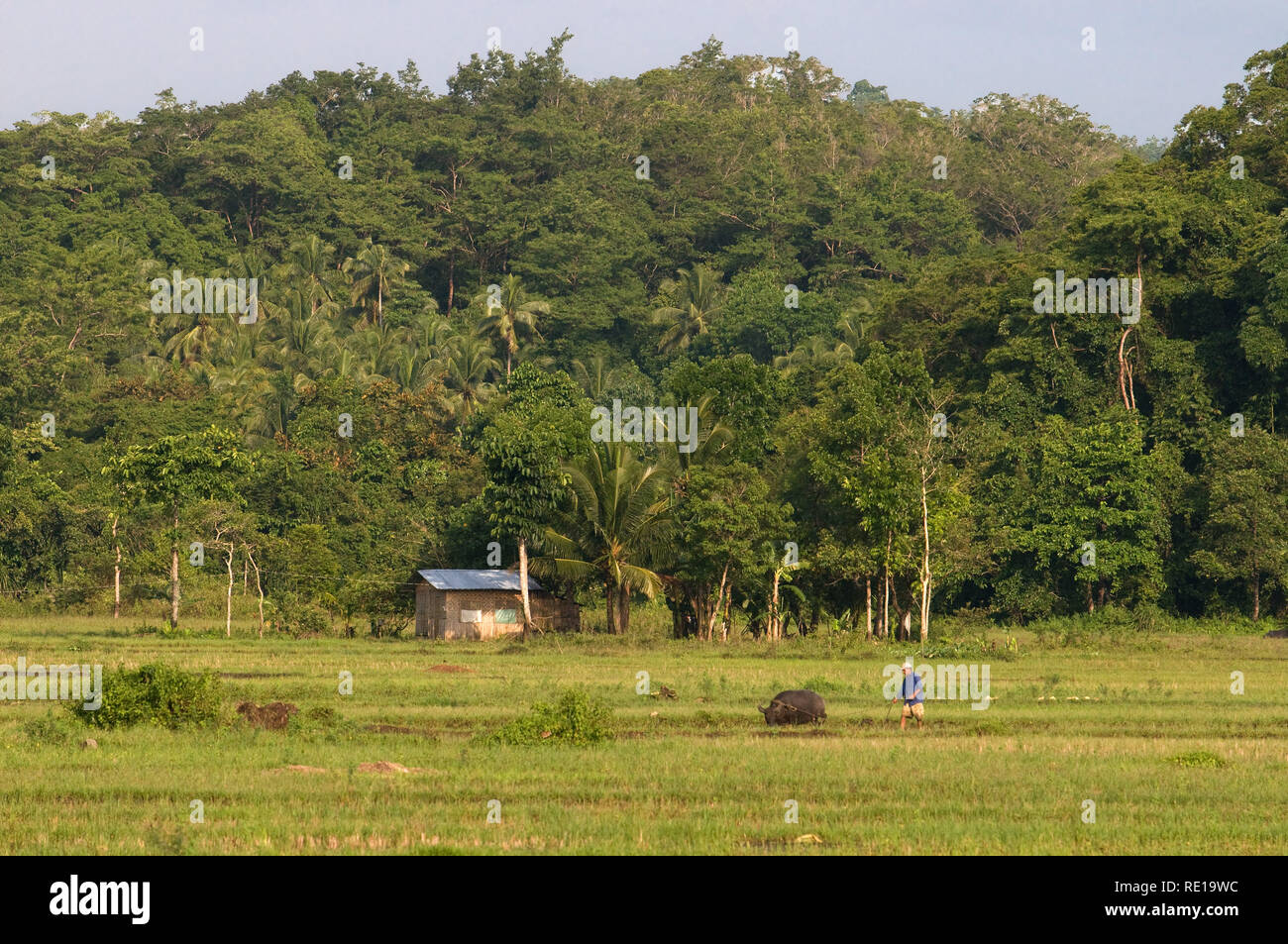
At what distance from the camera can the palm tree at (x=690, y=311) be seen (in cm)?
7694

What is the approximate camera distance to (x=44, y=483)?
5184 cm

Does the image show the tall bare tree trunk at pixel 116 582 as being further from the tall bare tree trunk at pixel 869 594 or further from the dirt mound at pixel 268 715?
the dirt mound at pixel 268 715

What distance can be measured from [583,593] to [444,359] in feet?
80.8

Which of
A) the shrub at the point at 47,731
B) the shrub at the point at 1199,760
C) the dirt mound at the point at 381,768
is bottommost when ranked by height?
the shrub at the point at 1199,760

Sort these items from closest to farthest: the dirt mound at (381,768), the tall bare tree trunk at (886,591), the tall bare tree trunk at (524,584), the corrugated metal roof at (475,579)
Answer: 1. the dirt mound at (381,768)
2. the tall bare tree trunk at (886,591)
3. the tall bare tree trunk at (524,584)
4. the corrugated metal roof at (475,579)

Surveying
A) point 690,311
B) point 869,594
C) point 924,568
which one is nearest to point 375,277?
point 690,311

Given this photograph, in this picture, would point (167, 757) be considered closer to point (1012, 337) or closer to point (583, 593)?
point (583, 593)

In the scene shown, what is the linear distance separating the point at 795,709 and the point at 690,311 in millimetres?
57769

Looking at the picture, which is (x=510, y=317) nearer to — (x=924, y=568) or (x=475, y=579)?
(x=475, y=579)

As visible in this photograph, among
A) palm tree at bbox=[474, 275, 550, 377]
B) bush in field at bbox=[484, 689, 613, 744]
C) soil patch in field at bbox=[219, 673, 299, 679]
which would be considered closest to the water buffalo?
bush in field at bbox=[484, 689, 613, 744]

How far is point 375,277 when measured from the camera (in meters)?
81.2

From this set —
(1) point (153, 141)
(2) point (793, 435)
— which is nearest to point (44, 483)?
(2) point (793, 435)

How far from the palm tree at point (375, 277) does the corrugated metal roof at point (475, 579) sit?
1581 inches

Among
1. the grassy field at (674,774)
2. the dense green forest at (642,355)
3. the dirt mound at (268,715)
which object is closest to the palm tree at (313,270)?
the dense green forest at (642,355)
